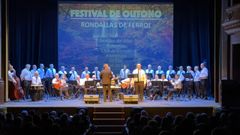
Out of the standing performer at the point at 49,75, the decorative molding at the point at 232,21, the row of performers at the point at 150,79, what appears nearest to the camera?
the decorative molding at the point at 232,21

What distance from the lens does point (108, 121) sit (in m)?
17.4

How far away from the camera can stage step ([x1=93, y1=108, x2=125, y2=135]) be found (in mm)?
16828

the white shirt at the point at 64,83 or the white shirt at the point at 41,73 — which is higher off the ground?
the white shirt at the point at 41,73

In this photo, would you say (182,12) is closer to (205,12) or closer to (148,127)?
(205,12)

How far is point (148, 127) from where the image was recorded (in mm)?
9773

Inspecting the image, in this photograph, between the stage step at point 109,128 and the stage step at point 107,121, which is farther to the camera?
the stage step at point 107,121

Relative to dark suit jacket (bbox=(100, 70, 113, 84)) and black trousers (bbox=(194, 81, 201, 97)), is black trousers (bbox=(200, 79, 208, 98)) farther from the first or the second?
dark suit jacket (bbox=(100, 70, 113, 84))

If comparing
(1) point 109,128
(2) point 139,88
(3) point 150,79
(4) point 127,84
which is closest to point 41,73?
(4) point 127,84

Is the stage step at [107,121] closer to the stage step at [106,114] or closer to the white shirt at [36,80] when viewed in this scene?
the stage step at [106,114]

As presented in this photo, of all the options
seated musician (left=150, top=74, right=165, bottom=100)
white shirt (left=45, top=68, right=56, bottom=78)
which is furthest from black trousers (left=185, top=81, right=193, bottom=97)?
white shirt (left=45, top=68, right=56, bottom=78)

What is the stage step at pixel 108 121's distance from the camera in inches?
663

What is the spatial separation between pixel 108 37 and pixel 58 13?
2.81 metres

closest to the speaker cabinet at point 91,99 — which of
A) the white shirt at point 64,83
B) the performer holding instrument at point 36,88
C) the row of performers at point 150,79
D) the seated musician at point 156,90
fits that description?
the row of performers at point 150,79

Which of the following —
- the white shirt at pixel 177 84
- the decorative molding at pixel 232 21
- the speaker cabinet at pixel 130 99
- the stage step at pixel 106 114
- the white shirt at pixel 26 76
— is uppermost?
the decorative molding at pixel 232 21
